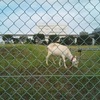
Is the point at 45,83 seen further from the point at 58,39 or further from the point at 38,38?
the point at 38,38

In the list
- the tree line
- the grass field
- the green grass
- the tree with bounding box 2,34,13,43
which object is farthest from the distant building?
the green grass

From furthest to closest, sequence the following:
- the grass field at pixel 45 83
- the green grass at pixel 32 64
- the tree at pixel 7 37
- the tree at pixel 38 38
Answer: the green grass at pixel 32 64 → the grass field at pixel 45 83 → the tree at pixel 38 38 → the tree at pixel 7 37

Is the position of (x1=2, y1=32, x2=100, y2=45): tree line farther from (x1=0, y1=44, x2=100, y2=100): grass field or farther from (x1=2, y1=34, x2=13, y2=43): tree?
(x1=0, y1=44, x2=100, y2=100): grass field

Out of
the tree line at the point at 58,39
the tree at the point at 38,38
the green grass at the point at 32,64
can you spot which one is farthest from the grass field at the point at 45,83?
the tree at the point at 38,38

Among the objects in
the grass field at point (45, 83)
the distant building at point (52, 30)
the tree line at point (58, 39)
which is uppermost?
the distant building at point (52, 30)

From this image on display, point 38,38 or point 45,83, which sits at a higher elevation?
point 38,38

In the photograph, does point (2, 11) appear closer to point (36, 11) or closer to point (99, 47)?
point (36, 11)

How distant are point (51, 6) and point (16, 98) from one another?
259 cm

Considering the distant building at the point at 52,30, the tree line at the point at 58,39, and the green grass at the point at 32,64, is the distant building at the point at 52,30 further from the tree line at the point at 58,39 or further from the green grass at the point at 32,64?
the green grass at the point at 32,64

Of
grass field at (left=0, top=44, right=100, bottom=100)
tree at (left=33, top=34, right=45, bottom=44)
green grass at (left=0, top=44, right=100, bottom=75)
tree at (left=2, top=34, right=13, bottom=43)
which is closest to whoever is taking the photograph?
tree at (left=2, top=34, right=13, bottom=43)

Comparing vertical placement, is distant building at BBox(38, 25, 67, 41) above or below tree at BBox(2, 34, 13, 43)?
above

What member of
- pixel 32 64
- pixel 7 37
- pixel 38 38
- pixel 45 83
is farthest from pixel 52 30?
pixel 32 64

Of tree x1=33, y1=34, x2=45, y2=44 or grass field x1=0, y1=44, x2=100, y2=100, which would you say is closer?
tree x1=33, y1=34, x2=45, y2=44

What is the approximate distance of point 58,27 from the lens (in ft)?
Result: 7.64
